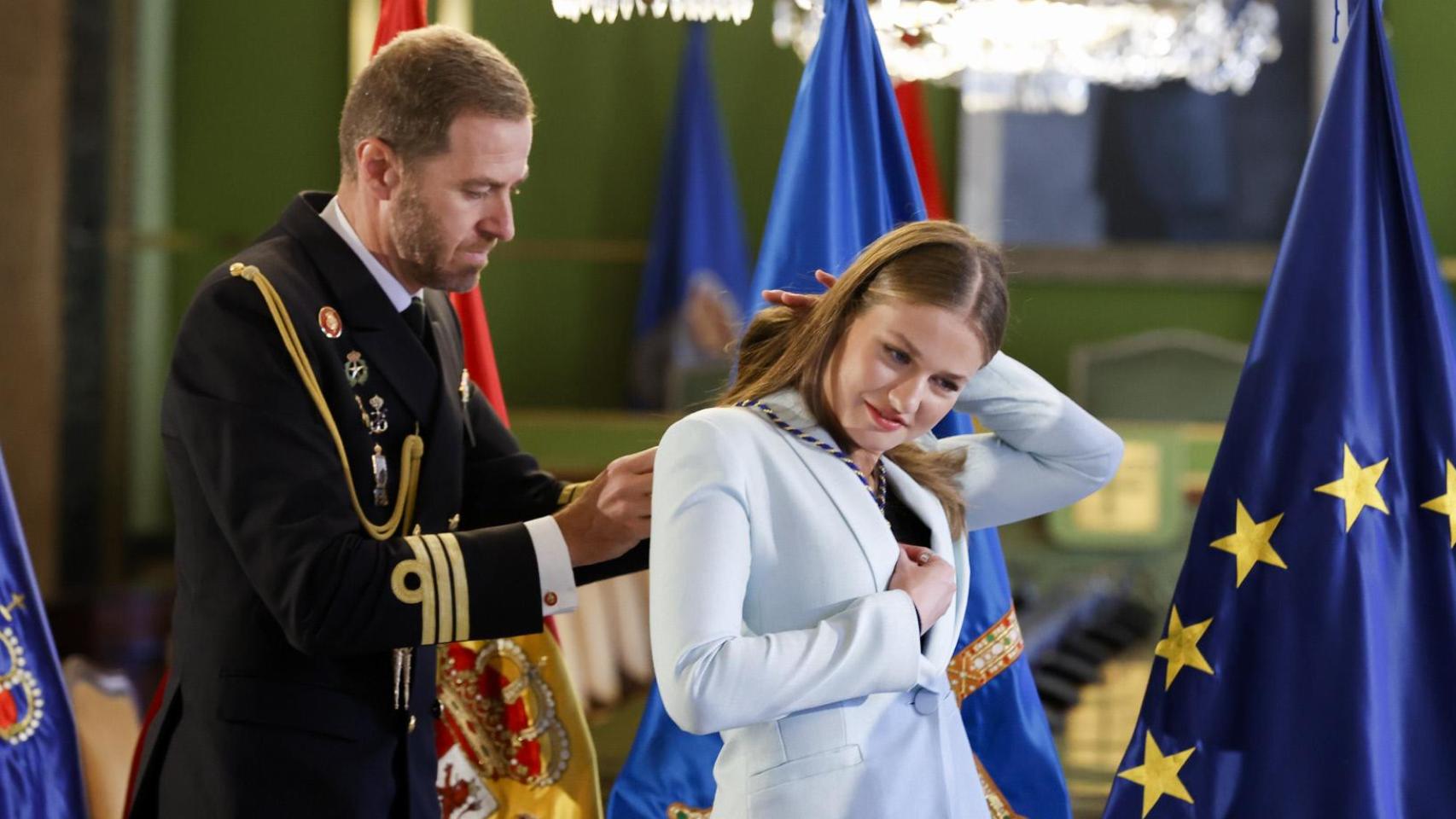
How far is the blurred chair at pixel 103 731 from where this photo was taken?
8.96 ft

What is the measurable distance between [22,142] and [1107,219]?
4.97 meters

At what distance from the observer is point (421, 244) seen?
1.74 metres

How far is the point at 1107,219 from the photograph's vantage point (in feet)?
24.6

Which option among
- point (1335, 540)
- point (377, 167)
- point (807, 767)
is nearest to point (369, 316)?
point (377, 167)

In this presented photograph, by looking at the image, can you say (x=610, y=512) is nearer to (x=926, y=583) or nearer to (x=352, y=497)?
(x=352, y=497)

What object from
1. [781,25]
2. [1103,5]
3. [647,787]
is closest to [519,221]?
[781,25]

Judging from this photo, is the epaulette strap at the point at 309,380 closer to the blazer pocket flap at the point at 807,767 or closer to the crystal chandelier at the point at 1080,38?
the blazer pocket flap at the point at 807,767

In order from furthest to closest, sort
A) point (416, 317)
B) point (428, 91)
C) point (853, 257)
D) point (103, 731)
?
point (103, 731) < point (853, 257) < point (416, 317) < point (428, 91)

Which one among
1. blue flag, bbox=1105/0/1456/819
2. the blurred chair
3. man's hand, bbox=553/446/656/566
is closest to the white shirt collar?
man's hand, bbox=553/446/656/566

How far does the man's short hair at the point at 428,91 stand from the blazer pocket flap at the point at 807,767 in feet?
2.57

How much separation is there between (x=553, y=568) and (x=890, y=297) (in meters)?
0.48

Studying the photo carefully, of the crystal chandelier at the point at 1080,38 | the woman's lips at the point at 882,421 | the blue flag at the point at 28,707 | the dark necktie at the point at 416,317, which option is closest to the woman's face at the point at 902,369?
the woman's lips at the point at 882,421

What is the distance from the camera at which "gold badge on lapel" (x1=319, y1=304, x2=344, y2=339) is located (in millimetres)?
1687

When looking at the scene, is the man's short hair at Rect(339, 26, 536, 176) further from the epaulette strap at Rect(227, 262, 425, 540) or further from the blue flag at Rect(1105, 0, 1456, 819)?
the blue flag at Rect(1105, 0, 1456, 819)
